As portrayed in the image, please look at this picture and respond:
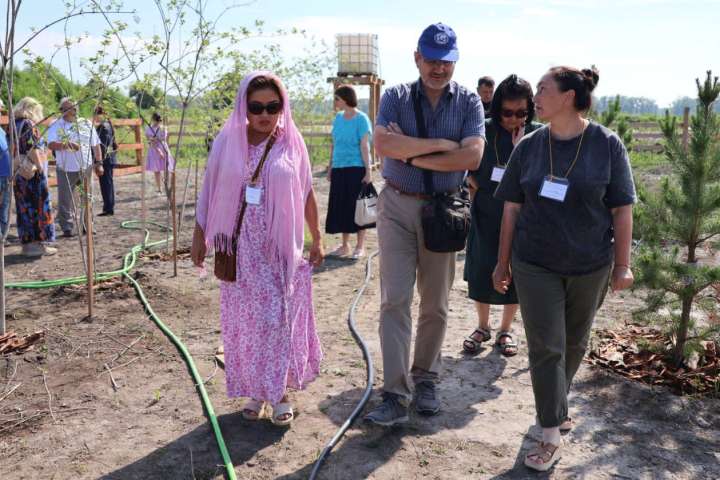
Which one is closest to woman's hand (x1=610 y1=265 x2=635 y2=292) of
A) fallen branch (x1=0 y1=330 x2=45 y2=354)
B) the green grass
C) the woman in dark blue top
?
the woman in dark blue top

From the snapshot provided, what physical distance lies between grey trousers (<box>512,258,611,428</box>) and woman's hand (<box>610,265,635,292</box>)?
0.14 ft

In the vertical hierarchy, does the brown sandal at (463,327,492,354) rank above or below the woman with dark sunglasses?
below

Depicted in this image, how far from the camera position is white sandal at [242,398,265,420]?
11.9 feet

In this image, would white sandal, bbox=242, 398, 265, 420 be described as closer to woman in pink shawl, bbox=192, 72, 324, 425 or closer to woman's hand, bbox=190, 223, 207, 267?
woman in pink shawl, bbox=192, 72, 324, 425

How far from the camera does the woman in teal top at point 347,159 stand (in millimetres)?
7062

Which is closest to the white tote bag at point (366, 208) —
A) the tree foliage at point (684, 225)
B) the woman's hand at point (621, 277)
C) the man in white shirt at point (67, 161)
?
the tree foliage at point (684, 225)

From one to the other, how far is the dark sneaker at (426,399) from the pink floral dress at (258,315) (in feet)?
2.56

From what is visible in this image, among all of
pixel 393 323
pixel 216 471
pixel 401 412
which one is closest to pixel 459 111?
pixel 393 323

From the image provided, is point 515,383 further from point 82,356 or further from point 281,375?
point 82,356

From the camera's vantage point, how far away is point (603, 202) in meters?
3.01

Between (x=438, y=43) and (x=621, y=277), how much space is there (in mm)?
1423

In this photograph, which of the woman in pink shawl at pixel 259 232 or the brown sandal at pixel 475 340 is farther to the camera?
the brown sandal at pixel 475 340

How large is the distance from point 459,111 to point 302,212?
0.98m

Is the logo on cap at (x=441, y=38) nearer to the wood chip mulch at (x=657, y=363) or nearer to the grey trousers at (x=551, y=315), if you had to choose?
the grey trousers at (x=551, y=315)
